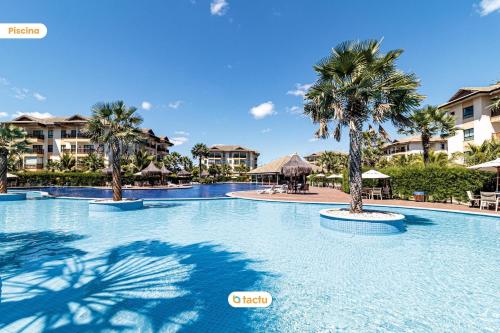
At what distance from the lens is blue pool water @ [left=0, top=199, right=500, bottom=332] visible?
3770 millimetres

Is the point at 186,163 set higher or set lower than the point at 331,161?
higher

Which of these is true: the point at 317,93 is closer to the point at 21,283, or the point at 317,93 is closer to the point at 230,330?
the point at 230,330

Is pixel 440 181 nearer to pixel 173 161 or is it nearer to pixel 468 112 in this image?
pixel 468 112

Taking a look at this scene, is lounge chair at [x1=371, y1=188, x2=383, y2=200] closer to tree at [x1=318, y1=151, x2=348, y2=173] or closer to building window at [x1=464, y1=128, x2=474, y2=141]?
building window at [x1=464, y1=128, x2=474, y2=141]

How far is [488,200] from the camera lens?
13.3 m

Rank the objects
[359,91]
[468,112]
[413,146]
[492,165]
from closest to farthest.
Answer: [359,91] → [492,165] → [468,112] → [413,146]

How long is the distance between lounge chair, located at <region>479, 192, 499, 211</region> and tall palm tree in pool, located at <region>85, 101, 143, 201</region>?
2125cm

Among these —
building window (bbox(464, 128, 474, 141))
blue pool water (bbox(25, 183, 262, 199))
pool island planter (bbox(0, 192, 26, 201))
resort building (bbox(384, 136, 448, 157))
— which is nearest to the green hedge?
building window (bbox(464, 128, 474, 141))

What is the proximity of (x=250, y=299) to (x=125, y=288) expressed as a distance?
101 inches

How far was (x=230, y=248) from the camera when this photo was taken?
7.50 meters

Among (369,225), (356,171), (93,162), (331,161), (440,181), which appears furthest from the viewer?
(331,161)

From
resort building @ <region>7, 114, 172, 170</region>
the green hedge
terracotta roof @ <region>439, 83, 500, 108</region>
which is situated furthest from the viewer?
resort building @ <region>7, 114, 172, 170</region>

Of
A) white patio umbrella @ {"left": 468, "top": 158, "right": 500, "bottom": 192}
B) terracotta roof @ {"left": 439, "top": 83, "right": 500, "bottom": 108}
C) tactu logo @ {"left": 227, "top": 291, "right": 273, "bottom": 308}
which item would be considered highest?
terracotta roof @ {"left": 439, "top": 83, "right": 500, "bottom": 108}

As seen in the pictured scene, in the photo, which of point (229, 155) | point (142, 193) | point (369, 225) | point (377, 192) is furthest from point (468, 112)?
point (229, 155)
